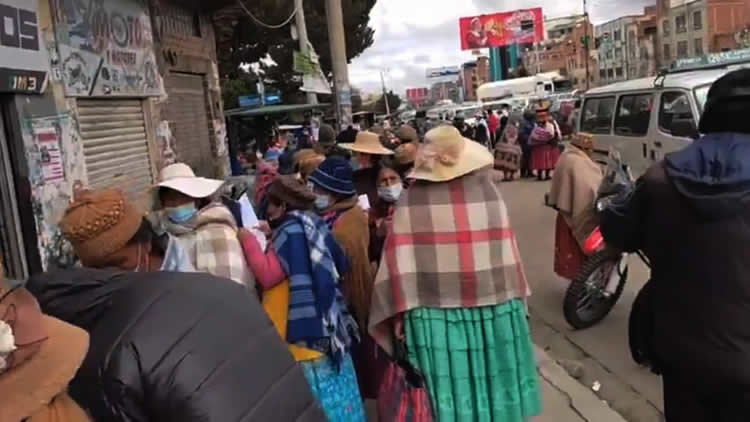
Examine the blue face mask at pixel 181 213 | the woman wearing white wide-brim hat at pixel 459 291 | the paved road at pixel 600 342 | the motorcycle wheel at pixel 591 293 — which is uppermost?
the blue face mask at pixel 181 213

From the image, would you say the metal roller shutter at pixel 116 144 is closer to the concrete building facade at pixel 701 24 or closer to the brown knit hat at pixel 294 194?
the brown knit hat at pixel 294 194

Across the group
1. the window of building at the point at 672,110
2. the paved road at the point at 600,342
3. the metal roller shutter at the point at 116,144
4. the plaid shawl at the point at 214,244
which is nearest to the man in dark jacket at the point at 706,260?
the plaid shawl at the point at 214,244

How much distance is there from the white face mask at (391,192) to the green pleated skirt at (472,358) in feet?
5.13

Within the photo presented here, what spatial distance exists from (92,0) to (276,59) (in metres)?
25.1

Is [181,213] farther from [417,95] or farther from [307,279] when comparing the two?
[417,95]

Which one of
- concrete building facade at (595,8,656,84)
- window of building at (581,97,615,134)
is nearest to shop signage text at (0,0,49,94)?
window of building at (581,97,615,134)

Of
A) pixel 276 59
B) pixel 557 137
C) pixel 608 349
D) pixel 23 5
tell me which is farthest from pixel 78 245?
pixel 276 59

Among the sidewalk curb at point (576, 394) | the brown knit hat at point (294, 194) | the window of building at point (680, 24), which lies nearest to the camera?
the brown knit hat at point (294, 194)

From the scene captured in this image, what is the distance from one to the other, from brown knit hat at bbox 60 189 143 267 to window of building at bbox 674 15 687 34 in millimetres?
91106

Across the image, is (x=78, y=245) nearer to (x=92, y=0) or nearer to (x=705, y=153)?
(x=705, y=153)

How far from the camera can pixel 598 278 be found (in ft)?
20.1

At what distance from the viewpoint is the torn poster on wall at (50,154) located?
18.8ft

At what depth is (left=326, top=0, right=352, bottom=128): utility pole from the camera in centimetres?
1333

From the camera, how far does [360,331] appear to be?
13.0ft
